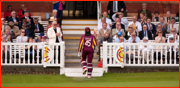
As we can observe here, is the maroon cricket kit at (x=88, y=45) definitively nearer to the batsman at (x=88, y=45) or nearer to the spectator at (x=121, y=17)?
the batsman at (x=88, y=45)

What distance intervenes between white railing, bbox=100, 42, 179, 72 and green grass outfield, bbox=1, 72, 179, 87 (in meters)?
0.43

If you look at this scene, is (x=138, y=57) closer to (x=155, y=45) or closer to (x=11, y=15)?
(x=155, y=45)

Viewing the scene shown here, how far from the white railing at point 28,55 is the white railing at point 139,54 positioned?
1.49 metres

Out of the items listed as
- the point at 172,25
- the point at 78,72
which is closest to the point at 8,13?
the point at 78,72

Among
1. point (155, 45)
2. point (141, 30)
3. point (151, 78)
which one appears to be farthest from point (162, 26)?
point (151, 78)

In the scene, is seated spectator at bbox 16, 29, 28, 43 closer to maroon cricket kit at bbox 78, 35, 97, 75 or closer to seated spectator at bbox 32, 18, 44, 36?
seated spectator at bbox 32, 18, 44, 36

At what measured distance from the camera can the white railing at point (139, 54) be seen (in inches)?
529

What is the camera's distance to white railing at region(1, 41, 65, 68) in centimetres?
1349

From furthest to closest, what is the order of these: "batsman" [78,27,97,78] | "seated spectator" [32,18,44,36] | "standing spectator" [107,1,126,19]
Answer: "standing spectator" [107,1,126,19]
"seated spectator" [32,18,44,36]
"batsman" [78,27,97,78]

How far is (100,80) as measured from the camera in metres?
12.3

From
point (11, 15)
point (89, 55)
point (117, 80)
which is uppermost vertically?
point (11, 15)

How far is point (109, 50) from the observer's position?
44.1ft

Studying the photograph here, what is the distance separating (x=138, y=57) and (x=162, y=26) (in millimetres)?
3008

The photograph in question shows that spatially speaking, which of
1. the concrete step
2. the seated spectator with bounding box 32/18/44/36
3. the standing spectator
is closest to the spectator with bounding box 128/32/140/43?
the concrete step
